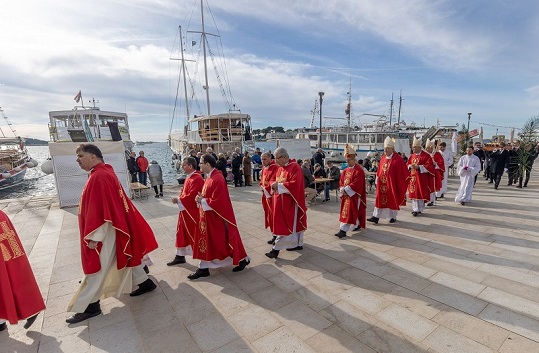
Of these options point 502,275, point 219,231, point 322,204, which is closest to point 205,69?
point 322,204

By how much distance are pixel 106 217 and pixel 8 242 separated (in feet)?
3.37

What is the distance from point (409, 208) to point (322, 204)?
8.90 feet

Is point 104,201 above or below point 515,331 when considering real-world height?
above

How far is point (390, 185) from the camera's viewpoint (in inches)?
267

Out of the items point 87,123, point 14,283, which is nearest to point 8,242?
point 14,283

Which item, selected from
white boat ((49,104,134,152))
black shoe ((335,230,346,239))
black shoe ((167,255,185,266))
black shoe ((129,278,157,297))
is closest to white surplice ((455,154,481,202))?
black shoe ((335,230,346,239))

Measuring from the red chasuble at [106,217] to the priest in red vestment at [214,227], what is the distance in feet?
3.11

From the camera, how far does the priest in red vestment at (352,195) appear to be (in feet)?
19.5

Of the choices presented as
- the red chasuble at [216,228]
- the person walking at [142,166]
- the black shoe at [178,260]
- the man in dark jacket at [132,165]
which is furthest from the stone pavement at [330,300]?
the person walking at [142,166]

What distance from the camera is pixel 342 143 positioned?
3362 cm

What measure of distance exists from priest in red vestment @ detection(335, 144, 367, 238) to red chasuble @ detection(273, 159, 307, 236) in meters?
1.35

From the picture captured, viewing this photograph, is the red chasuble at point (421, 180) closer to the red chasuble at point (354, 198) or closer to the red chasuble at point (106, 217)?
the red chasuble at point (354, 198)

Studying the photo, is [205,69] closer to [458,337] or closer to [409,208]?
[409,208]

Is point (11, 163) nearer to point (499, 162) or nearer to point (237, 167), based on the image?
point (237, 167)
